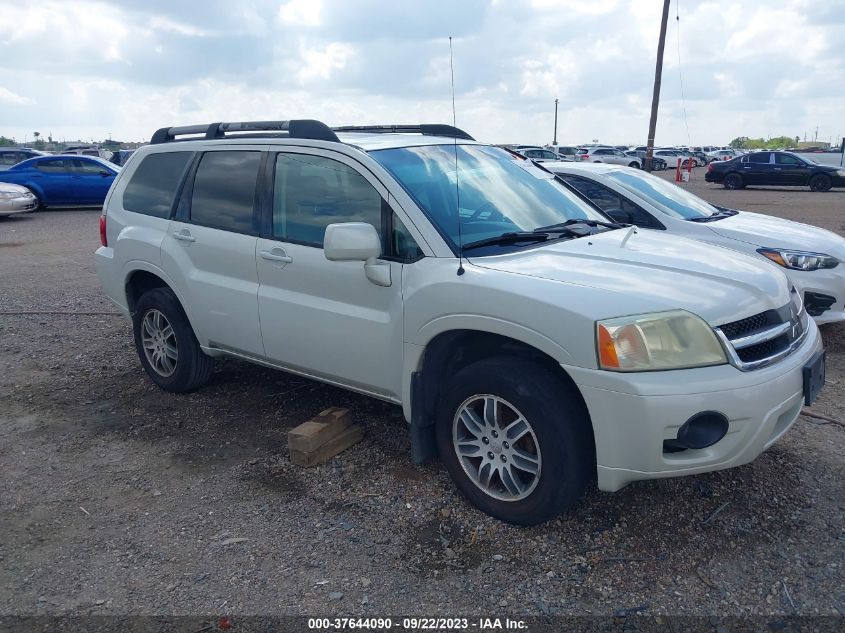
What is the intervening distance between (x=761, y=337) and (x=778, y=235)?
3678 mm

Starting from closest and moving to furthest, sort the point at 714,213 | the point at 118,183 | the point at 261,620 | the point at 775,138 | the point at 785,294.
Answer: the point at 261,620, the point at 785,294, the point at 118,183, the point at 714,213, the point at 775,138

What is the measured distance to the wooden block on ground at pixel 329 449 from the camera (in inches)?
168

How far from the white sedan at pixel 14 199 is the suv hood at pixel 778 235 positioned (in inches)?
638

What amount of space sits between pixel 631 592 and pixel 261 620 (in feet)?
4.99

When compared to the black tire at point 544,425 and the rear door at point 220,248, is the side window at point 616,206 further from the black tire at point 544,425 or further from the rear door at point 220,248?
the black tire at point 544,425

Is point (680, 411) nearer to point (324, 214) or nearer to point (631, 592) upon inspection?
point (631, 592)

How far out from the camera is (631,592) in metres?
3.07

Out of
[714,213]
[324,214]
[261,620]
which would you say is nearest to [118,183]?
[324,214]

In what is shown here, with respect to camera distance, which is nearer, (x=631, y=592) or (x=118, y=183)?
(x=631, y=592)

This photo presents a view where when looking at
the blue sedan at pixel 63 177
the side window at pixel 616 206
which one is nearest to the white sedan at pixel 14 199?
the blue sedan at pixel 63 177

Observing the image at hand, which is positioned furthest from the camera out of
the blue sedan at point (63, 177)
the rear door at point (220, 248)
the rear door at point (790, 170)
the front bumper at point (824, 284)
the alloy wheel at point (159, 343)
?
the rear door at point (790, 170)

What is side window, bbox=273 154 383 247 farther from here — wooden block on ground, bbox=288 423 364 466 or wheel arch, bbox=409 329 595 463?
wooden block on ground, bbox=288 423 364 466

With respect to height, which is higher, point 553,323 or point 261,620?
point 553,323

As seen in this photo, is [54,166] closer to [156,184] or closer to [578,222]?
[156,184]
